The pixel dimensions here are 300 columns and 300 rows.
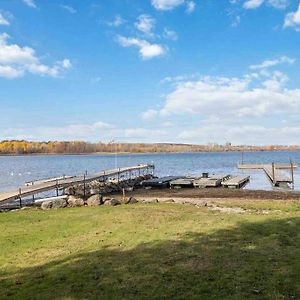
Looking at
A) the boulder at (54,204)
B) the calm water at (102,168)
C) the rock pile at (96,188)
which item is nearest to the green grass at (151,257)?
the boulder at (54,204)

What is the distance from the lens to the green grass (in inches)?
328

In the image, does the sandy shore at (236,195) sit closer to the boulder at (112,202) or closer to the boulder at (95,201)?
the boulder at (112,202)

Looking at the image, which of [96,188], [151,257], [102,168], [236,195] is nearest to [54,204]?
[151,257]

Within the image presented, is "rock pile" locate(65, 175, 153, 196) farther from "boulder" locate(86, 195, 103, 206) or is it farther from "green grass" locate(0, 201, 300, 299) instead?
"green grass" locate(0, 201, 300, 299)

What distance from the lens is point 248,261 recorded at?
33.7 ft

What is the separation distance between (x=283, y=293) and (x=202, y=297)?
64.1 inches

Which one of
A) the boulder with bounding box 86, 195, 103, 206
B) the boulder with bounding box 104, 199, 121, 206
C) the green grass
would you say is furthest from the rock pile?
the green grass

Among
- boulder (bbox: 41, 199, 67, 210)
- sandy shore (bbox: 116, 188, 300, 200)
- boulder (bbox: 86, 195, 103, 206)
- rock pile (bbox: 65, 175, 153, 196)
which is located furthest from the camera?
rock pile (bbox: 65, 175, 153, 196)

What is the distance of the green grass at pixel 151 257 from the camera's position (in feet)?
27.3

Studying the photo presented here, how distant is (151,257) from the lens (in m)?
10.8

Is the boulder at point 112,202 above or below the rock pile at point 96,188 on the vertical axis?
above

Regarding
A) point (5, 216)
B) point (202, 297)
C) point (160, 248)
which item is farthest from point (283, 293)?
point (5, 216)

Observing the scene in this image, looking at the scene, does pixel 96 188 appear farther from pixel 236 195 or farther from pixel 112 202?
pixel 112 202

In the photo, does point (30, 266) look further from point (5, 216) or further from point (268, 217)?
point (268, 217)
